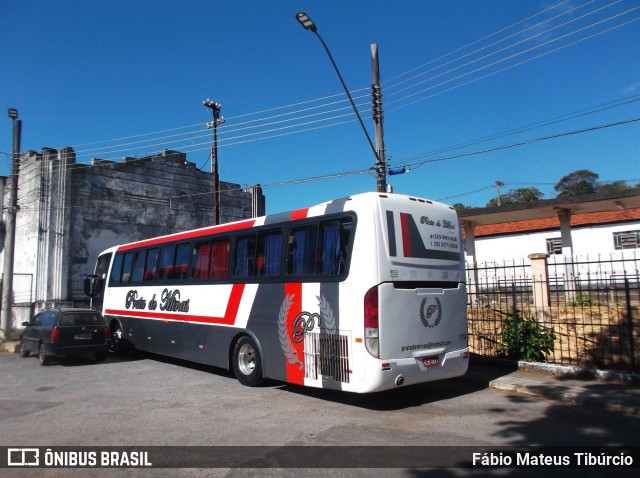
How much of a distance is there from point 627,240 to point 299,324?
26995 mm

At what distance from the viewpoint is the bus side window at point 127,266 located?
47.6 feet

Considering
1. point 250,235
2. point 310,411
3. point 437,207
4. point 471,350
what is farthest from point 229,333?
point 471,350

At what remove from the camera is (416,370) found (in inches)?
307

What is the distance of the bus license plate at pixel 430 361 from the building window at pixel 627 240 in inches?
1000

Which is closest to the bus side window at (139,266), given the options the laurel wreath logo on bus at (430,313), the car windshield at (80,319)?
the car windshield at (80,319)

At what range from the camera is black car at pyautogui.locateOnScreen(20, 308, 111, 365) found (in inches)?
508

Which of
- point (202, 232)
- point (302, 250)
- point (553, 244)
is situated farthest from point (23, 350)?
point (553, 244)

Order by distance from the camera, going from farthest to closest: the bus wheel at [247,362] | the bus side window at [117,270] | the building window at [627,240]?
the building window at [627,240], the bus side window at [117,270], the bus wheel at [247,362]

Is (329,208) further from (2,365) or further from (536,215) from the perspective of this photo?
(536,215)

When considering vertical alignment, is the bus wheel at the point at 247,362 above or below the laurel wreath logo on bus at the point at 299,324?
below

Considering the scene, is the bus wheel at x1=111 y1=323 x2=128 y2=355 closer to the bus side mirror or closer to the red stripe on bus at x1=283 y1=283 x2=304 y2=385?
the bus side mirror

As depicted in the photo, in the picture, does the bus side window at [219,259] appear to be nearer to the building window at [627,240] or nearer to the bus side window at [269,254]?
the bus side window at [269,254]

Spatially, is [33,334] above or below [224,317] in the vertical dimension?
below

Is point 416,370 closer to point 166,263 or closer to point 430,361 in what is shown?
point 430,361
